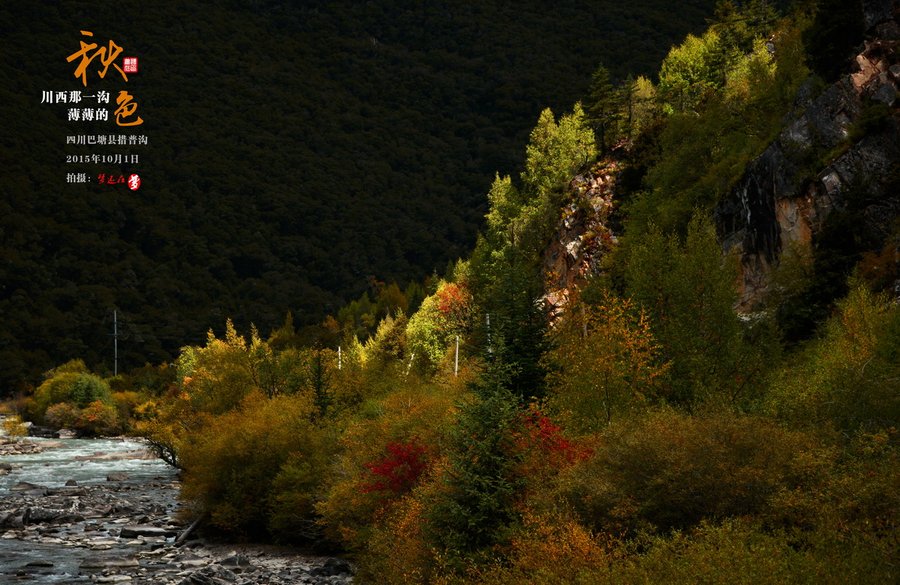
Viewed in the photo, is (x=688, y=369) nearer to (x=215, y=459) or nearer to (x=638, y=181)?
(x=215, y=459)

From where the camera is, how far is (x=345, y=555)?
51.7 meters

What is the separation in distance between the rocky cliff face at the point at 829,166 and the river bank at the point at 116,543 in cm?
3761

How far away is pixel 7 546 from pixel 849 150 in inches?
2359

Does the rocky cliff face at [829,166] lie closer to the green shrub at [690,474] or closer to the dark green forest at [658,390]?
the dark green forest at [658,390]

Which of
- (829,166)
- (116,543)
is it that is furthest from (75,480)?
(829,166)

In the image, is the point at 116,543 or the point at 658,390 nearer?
the point at 658,390

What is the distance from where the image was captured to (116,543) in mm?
56500

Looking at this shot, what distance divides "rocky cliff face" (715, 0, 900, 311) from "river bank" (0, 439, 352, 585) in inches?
1481

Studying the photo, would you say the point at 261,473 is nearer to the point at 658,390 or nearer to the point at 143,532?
the point at 143,532

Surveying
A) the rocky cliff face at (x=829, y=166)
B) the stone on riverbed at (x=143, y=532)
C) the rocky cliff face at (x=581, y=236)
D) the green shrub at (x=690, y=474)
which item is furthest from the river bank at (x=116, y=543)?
the rocky cliff face at (x=829, y=166)

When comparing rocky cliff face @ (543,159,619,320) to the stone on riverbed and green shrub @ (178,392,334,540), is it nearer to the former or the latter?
green shrub @ (178,392,334,540)

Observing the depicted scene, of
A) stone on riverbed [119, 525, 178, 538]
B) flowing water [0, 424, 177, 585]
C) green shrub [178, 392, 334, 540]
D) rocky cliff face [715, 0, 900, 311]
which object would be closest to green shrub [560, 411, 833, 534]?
green shrub [178, 392, 334, 540]

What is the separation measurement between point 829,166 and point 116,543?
53.0 meters

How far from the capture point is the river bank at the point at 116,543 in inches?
1848
